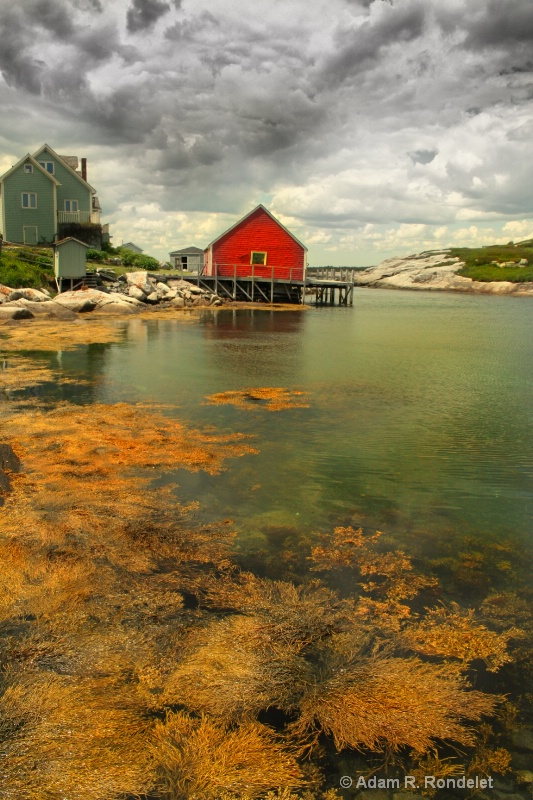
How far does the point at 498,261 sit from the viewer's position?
4146 inches

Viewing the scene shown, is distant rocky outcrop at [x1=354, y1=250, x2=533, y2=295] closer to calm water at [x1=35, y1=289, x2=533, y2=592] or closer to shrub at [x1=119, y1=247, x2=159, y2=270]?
shrub at [x1=119, y1=247, x2=159, y2=270]

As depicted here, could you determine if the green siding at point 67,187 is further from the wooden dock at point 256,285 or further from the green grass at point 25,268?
the wooden dock at point 256,285

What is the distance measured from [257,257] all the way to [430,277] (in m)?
67.4

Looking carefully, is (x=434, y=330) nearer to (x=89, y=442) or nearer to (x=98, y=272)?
(x=98, y=272)

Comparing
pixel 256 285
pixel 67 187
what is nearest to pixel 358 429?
pixel 256 285

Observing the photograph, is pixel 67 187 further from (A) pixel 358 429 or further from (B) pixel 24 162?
(A) pixel 358 429

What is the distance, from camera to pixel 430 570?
6195 millimetres

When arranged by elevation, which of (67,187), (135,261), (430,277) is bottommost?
(135,261)

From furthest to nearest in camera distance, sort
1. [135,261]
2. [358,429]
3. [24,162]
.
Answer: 1. [135,261]
2. [24,162]
3. [358,429]

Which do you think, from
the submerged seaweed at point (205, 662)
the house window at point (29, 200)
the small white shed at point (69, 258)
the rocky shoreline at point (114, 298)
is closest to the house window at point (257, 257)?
the rocky shoreline at point (114, 298)

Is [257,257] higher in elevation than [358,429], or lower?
higher

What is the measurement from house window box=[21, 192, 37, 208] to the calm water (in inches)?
1121

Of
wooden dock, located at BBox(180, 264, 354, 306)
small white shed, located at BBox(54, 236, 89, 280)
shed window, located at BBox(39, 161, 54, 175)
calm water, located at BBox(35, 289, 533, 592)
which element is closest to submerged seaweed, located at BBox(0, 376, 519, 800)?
calm water, located at BBox(35, 289, 533, 592)

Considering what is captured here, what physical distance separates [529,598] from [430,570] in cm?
99
